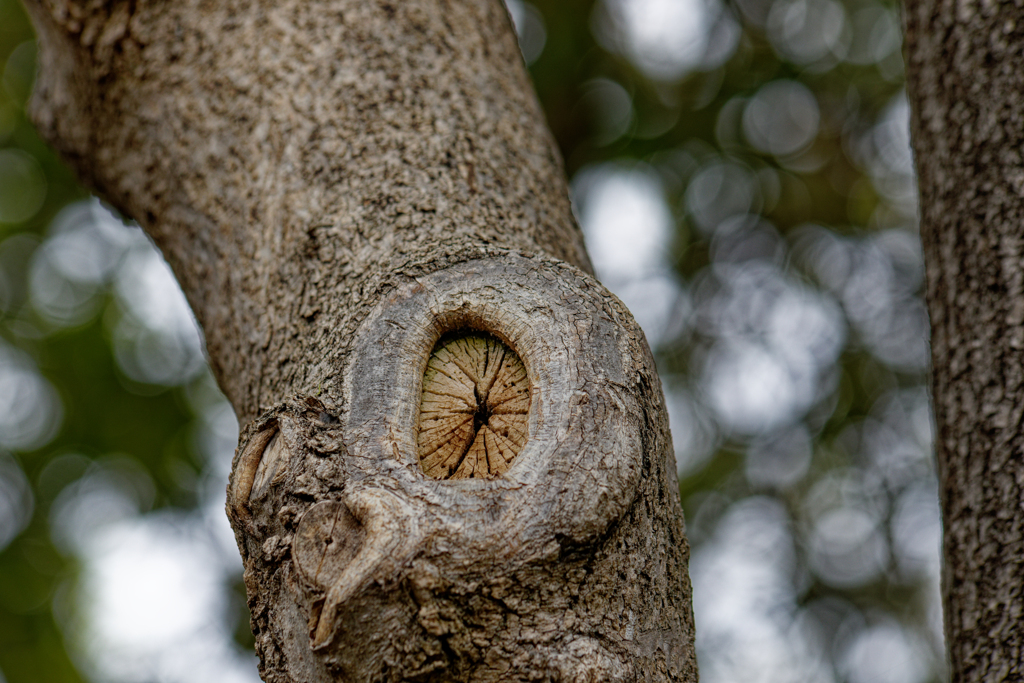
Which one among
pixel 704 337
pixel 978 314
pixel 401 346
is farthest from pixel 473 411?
pixel 704 337

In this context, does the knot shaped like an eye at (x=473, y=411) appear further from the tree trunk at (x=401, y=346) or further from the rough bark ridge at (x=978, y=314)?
the rough bark ridge at (x=978, y=314)

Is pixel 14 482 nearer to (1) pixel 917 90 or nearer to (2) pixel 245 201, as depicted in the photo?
(2) pixel 245 201

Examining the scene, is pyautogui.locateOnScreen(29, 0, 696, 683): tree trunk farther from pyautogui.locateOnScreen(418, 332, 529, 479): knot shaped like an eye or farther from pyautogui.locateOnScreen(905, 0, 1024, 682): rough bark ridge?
pyautogui.locateOnScreen(905, 0, 1024, 682): rough bark ridge

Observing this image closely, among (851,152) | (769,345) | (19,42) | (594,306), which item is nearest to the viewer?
(594,306)

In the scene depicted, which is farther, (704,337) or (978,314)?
(704,337)

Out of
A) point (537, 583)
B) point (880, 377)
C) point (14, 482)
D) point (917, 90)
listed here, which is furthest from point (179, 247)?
point (880, 377)

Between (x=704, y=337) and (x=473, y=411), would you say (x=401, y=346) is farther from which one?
(x=704, y=337)

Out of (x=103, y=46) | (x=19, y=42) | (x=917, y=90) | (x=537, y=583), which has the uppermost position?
(x=19, y=42)
